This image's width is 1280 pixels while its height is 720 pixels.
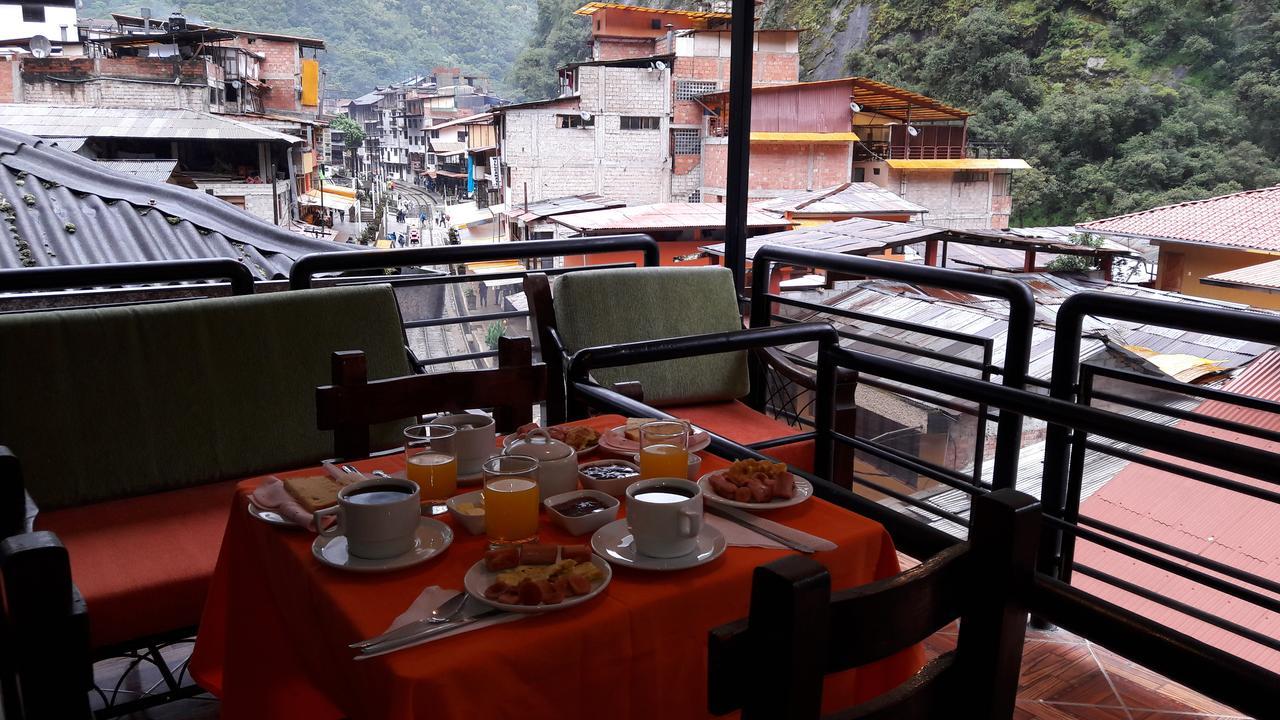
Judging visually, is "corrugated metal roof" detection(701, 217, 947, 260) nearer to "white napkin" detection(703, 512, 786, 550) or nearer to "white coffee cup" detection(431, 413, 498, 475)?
"white coffee cup" detection(431, 413, 498, 475)

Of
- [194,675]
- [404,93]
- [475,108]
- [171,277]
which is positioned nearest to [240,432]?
[171,277]

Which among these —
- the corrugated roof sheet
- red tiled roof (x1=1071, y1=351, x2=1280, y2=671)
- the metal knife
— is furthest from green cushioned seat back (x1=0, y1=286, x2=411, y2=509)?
red tiled roof (x1=1071, y1=351, x2=1280, y2=671)

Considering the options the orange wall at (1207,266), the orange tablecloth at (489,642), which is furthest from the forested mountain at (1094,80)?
the orange tablecloth at (489,642)

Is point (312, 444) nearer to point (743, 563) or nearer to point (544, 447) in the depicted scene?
point (544, 447)

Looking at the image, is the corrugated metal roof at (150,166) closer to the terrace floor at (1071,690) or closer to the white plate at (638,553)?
the terrace floor at (1071,690)

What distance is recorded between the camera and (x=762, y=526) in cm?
121

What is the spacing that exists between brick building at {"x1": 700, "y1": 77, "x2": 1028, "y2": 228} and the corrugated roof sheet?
0.92ft

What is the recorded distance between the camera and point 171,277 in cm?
244

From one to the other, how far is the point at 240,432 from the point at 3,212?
107 inches

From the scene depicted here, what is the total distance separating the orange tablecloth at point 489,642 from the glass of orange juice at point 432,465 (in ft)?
0.53

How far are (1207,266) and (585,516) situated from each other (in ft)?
15.7

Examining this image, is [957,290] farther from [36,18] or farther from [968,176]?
[36,18]

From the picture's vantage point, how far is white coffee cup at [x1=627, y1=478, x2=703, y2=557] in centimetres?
109

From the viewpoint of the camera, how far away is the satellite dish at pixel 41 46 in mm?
7359
